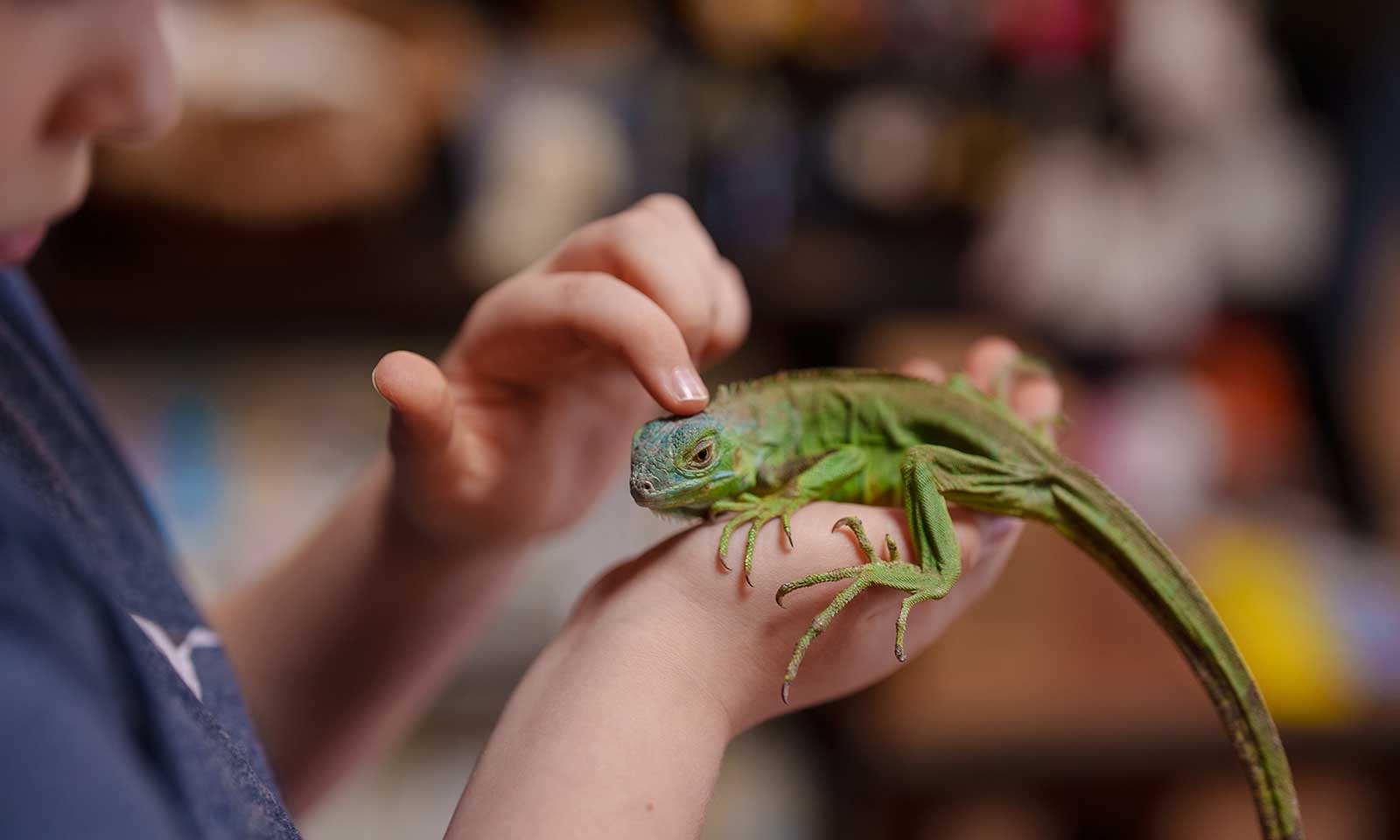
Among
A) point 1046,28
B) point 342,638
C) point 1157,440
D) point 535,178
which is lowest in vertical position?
point 342,638

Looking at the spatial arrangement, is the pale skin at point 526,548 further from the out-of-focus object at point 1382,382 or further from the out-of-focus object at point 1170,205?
the out-of-focus object at point 1382,382

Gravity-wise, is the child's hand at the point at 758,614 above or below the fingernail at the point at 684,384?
below

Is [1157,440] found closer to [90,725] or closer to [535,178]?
[535,178]

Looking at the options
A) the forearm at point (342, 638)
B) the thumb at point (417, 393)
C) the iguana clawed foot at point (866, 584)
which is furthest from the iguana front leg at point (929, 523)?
the forearm at point (342, 638)

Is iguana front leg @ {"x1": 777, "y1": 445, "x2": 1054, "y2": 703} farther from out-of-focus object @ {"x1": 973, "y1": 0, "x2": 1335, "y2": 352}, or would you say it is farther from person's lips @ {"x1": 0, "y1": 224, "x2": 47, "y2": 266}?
out-of-focus object @ {"x1": 973, "y1": 0, "x2": 1335, "y2": 352}

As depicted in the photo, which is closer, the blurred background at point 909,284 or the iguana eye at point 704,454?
the iguana eye at point 704,454

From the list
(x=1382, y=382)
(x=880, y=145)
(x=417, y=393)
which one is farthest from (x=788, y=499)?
(x=1382, y=382)
